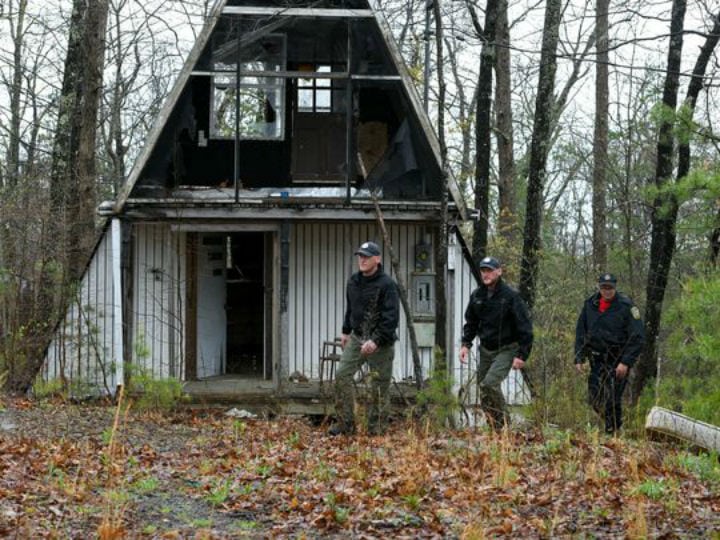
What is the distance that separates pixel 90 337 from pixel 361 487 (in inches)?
331

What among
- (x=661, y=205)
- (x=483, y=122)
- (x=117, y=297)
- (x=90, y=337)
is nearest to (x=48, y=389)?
(x=90, y=337)

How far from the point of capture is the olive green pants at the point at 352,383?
40.4 ft

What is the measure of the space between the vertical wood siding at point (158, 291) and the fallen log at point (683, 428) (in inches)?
341

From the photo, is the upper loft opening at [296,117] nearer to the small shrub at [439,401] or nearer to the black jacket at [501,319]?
the small shrub at [439,401]

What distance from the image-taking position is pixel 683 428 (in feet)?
32.6

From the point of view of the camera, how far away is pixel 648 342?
17.4 meters

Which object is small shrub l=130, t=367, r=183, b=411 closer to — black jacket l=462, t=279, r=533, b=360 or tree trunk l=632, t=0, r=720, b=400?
black jacket l=462, t=279, r=533, b=360

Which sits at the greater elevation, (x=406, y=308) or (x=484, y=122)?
(x=484, y=122)

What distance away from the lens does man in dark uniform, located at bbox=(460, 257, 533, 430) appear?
39.1 ft

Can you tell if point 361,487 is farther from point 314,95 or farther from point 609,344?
point 314,95

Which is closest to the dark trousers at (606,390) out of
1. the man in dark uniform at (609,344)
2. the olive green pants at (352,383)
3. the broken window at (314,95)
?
the man in dark uniform at (609,344)

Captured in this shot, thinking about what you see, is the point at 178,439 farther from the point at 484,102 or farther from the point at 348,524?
the point at 484,102

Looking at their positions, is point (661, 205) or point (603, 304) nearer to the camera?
point (603, 304)

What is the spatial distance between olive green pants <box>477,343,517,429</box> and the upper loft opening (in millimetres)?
4799
